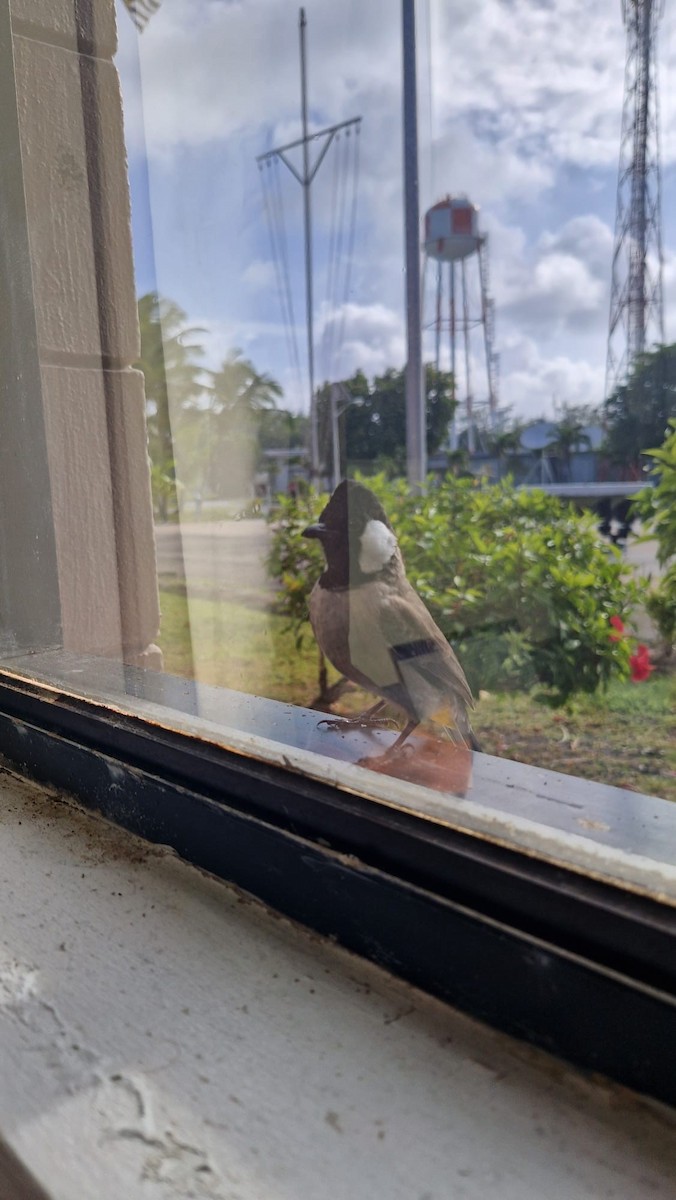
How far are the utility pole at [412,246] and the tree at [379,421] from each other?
0.02 metres

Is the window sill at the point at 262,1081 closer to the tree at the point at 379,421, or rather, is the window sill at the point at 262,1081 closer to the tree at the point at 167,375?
the tree at the point at 167,375

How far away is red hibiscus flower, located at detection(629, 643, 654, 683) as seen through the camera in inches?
59.9

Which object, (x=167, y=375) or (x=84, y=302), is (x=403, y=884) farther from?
(x=167, y=375)

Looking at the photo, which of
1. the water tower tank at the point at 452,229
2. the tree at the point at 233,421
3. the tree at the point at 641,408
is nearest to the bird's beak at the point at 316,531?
the tree at the point at 233,421

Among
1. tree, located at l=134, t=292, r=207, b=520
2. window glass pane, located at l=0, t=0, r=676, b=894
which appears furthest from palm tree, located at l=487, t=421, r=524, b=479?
tree, located at l=134, t=292, r=207, b=520

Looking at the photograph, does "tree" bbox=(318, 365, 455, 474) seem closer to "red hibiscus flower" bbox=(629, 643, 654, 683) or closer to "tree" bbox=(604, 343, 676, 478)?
"tree" bbox=(604, 343, 676, 478)

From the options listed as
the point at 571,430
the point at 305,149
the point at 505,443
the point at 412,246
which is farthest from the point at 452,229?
the point at 571,430

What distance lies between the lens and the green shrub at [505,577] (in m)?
1.63

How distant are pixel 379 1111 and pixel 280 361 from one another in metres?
1.68

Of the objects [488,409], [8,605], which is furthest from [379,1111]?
[488,409]

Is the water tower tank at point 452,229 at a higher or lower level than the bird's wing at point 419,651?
higher

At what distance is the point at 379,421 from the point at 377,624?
0.78 m

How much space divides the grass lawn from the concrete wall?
286mm

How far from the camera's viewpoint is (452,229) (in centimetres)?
155
